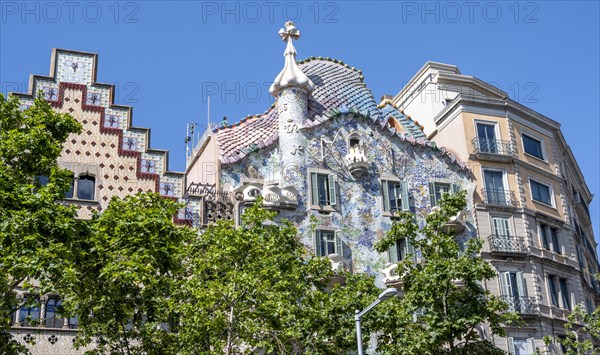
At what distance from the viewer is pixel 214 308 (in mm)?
24828

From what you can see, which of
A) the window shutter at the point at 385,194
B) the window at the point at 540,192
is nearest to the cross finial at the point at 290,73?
the window shutter at the point at 385,194

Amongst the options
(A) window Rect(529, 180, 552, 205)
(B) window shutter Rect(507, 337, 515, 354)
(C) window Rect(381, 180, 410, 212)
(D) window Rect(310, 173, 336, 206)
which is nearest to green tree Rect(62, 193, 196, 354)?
(D) window Rect(310, 173, 336, 206)

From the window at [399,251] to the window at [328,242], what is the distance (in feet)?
6.77

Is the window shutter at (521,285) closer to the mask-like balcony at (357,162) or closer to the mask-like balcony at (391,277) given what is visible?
the mask-like balcony at (391,277)

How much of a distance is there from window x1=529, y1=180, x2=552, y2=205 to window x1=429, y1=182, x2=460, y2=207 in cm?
373

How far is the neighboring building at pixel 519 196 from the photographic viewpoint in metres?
36.1

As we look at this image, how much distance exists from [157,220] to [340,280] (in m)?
10.8

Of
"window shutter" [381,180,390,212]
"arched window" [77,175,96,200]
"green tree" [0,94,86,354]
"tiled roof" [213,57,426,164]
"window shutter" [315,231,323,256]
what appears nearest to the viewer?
"green tree" [0,94,86,354]

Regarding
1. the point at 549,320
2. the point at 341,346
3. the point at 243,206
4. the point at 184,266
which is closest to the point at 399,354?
the point at 341,346

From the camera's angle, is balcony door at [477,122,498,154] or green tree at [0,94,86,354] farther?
balcony door at [477,122,498,154]

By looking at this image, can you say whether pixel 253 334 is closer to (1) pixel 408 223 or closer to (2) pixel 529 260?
(1) pixel 408 223

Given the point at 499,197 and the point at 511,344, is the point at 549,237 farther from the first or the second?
the point at 511,344

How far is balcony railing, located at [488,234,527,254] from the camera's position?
3634 cm

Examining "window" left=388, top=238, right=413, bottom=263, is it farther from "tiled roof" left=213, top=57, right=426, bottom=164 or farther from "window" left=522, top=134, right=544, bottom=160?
"window" left=522, top=134, right=544, bottom=160
